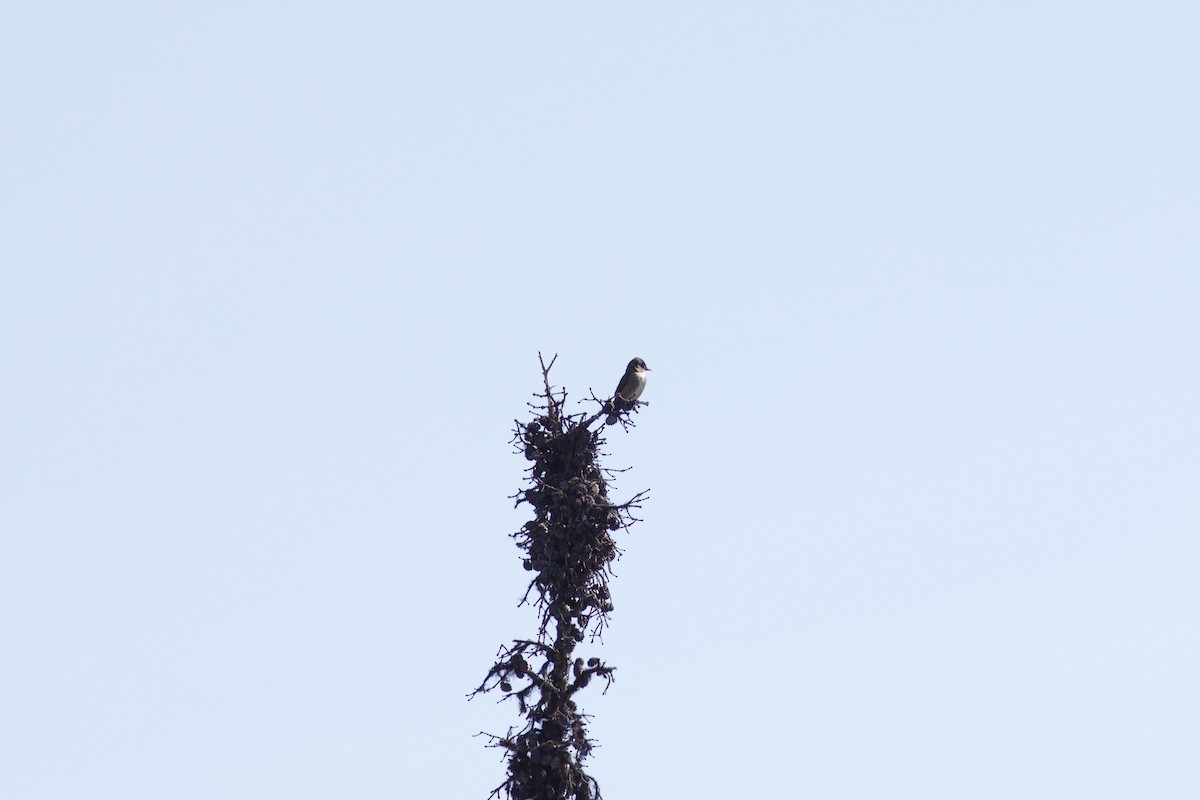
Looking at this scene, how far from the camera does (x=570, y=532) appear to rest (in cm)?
6975

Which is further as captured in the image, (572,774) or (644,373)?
(644,373)

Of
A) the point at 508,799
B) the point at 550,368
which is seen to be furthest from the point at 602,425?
the point at 508,799

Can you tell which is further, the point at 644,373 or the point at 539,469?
the point at 644,373

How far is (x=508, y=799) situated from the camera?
6888cm

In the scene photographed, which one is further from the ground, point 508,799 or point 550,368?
point 550,368

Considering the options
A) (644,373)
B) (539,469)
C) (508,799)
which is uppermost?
(644,373)

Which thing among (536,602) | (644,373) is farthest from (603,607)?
(644,373)

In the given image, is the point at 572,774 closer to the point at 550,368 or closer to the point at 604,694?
the point at 604,694

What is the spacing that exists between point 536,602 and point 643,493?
201cm

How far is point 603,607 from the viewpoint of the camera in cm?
6969

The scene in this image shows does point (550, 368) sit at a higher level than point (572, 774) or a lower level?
higher

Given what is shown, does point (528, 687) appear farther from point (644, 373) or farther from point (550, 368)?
point (644, 373)

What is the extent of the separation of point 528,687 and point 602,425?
3785 millimetres

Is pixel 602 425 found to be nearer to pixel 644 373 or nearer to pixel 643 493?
pixel 643 493
